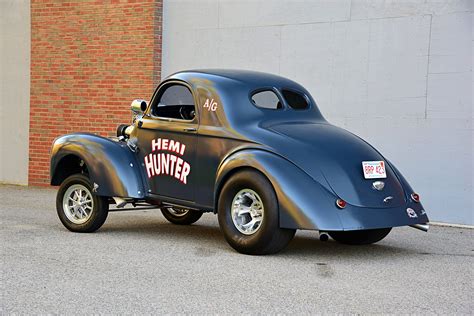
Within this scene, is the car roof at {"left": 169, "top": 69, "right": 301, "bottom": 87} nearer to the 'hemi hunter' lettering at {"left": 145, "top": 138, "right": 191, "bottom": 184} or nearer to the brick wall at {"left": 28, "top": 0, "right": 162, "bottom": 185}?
the 'hemi hunter' lettering at {"left": 145, "top": 138, "right": 191, "bottom": 184}

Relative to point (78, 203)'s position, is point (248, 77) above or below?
above

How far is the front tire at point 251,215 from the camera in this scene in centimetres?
758

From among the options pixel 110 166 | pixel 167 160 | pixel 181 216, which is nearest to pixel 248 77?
pixel 167 160

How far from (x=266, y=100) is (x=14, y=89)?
29.3 ft

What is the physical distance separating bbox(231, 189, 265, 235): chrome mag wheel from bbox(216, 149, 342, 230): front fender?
27cm

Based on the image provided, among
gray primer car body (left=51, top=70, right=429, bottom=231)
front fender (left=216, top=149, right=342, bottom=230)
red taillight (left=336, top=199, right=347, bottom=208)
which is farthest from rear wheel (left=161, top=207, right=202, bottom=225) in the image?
red taillight (left=336, top=199, right=347, bottom=208)

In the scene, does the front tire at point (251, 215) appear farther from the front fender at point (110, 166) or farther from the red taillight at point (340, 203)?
the front fender at point (110, 166)

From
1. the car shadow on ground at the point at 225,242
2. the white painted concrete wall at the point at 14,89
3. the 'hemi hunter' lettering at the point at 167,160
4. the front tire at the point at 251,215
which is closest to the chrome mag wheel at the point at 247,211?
the front tire at the point at 251,215

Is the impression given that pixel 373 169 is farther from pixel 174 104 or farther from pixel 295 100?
pixel 174 104

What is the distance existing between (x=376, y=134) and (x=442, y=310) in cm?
637

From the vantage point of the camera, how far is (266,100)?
8.69 metres

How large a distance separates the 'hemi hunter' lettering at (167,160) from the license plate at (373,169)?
6.14ft

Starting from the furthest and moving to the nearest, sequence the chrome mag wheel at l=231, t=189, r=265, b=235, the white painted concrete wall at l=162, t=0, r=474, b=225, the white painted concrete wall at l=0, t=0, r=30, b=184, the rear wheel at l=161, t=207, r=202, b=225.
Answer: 1. the white painted concrete wall at l=0, t=0, r=30, b=184
2. the white painted concrete wall at l=162, t=0, r=474, b=225
3. the rear wheel at l=161, t=207, r=202, b=225
4. the chrome mag wheel at l=231, t=189, r=265, b=235

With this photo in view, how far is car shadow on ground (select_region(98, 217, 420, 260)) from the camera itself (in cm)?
823
